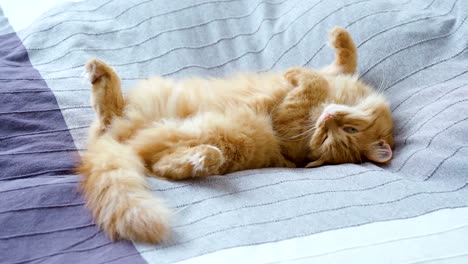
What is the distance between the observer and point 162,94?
1.58 m

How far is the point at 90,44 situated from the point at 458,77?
4.39 ft

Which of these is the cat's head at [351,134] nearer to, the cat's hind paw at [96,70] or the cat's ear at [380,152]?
the cat's ear at [380,152]

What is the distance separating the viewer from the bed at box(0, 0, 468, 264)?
3.52ft

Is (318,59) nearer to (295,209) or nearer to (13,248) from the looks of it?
(295,209)

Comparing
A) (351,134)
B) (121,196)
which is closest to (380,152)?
(351,134)

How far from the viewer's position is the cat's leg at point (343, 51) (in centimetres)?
171

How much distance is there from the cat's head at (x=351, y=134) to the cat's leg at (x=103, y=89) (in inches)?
25.9

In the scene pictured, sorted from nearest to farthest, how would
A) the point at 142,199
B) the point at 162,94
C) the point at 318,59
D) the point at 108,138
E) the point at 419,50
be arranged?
the point at 142,199, the point at 108,138, the point at 162,94, the point at 419,50, the point at 318,59

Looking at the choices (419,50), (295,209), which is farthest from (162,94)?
(419,50)

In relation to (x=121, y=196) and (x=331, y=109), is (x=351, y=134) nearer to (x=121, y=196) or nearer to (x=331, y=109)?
(x=331, y=109)

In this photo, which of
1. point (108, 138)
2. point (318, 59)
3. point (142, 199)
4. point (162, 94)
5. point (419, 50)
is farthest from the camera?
point (318, 59)

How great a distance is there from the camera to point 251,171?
1.44 metres

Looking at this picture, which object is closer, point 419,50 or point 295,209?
point 295,209

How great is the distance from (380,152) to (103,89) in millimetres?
891
